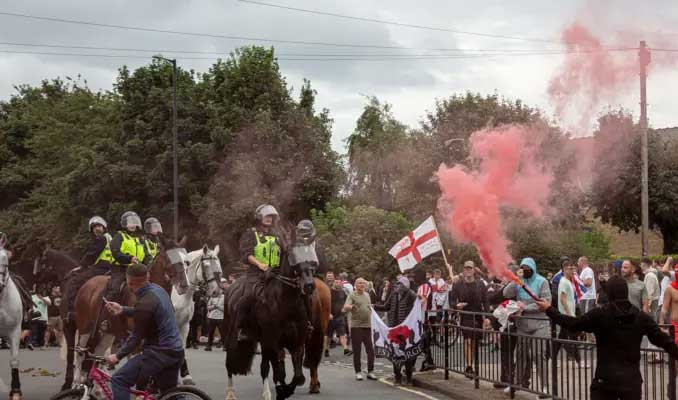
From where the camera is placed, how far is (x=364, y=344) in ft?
63.0

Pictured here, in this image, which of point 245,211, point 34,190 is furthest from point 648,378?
point 34,190

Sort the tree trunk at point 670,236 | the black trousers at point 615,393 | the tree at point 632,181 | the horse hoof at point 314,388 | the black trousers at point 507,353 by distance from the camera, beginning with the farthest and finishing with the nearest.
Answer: the tree trunk at point 670,236, the tree at point 632,181, the horse hoof at point 314,388, the black trousers at point 507,353, the black trousers at point 615,393

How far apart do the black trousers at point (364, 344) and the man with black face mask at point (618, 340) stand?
33.4 feet

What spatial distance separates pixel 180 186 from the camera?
48.6 meters

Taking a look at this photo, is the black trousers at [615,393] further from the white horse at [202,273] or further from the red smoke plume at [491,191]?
the red smoke plume at [491,191]

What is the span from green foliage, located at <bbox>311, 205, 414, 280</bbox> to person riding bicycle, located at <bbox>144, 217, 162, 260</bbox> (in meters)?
23.1

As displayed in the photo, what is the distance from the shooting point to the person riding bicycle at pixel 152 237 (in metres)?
15.3

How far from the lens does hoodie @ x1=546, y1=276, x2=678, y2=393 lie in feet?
28.2

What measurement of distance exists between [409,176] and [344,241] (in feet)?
28.6

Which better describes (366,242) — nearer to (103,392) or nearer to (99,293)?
(99,293)

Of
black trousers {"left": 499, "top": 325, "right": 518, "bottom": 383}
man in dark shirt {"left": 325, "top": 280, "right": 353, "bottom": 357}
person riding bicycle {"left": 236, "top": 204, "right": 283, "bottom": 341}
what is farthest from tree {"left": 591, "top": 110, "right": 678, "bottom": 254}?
person riding bicycle {"left": 236, "top": 204, "right": 283, "bottom": 341}

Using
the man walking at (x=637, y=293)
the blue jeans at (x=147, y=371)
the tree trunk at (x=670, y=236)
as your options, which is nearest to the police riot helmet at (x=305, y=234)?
the blue jeans at (x=147, y=371)

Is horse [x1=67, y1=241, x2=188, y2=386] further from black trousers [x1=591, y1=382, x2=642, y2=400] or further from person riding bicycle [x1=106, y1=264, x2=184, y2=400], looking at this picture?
black trousers [x1=591, y1=382, x2=642, y2=400]

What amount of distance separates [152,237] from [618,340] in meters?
8.83
